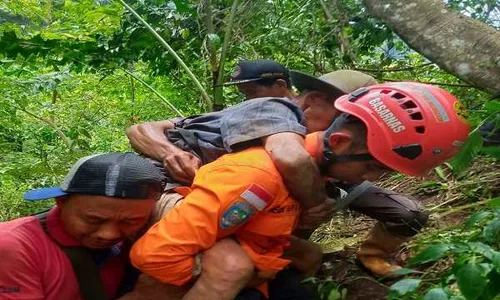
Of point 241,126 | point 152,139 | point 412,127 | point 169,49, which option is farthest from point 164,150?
point 169,49

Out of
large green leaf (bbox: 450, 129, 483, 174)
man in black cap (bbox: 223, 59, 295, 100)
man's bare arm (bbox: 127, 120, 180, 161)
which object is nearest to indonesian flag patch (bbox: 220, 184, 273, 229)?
large green leaf (bbox: 450, 129, 483, 174)

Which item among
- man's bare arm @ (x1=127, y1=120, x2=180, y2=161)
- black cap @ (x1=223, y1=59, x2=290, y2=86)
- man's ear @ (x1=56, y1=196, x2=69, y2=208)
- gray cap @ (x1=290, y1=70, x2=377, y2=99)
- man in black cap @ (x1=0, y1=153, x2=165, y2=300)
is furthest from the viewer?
black cap @ (x1=223, y1=59, x2=290, y2=86)

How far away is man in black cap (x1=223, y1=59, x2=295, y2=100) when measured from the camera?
12.8 feet

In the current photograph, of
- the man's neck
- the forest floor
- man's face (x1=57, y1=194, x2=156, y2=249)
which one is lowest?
the forest floor

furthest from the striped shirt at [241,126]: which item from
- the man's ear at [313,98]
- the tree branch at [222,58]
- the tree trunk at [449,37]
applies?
the tree branch at [222,58]

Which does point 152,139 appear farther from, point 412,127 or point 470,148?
point 470,148

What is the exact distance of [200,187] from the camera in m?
2.38

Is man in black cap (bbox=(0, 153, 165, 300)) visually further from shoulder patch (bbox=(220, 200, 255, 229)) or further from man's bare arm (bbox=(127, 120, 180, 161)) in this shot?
man's bare arm (bbox=(127, 120, 180, 161))

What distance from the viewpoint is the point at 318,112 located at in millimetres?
3322

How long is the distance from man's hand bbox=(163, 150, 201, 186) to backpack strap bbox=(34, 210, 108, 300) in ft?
2.26

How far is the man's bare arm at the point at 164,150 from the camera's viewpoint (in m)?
2.96

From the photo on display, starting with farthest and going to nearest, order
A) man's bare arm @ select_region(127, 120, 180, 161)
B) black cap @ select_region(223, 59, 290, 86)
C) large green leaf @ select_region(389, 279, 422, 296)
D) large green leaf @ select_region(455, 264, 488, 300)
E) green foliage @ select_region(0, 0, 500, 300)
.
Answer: green foliage @ select_region(0, 0, 500, 300), black cap @ select_region(223, 59, 290, 86), man's bare arm @ select_region(127, 120, 180, 161), large green leaf @ select_region(389, 279, 422, 296), large green leaf @ select_region(455, 264, 488, 300)

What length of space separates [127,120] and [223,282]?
5297 mm

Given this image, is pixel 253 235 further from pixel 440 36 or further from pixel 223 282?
pixel 440 36
